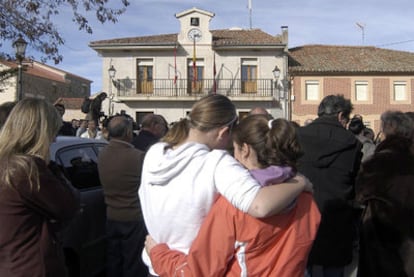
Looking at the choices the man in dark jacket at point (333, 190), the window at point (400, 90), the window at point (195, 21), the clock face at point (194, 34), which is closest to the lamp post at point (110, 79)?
the clock face at point (194, 34)

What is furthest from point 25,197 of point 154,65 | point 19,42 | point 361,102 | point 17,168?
point 361,102

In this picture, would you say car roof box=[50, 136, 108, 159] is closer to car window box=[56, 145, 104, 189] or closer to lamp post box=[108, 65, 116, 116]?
car window box=[56, 145, 104, 189]

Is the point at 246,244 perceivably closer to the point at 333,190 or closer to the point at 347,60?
the point at 333,190

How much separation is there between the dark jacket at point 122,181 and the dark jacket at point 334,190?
1.72 metres

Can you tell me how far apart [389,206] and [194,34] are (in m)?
28.5

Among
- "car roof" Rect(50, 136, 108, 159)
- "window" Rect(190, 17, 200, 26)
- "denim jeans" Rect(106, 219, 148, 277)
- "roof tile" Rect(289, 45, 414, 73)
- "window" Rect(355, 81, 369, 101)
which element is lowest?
"denim jeans" Rect(106, 219, 148, 277)

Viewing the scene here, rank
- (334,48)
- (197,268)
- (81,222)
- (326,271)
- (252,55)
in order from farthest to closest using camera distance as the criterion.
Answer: (334,48) < (252,55) < (81,222) < (326,271) < (197,268)

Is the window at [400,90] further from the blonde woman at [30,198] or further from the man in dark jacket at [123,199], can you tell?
the blonde woman at [30,198]

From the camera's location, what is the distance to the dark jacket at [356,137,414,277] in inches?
123

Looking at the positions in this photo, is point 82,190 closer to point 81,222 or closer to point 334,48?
point 81,222

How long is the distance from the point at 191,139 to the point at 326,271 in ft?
6.60

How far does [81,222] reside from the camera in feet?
14.9

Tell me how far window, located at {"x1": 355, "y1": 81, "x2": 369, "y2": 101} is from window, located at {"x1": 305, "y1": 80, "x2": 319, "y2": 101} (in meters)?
2.87

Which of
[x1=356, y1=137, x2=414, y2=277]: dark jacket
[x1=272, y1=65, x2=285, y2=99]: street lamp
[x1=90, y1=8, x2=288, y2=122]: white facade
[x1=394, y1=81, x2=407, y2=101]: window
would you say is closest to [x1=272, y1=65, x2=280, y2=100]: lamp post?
[x1=272, y1=65, x2=285, y2=99]: street lamp
